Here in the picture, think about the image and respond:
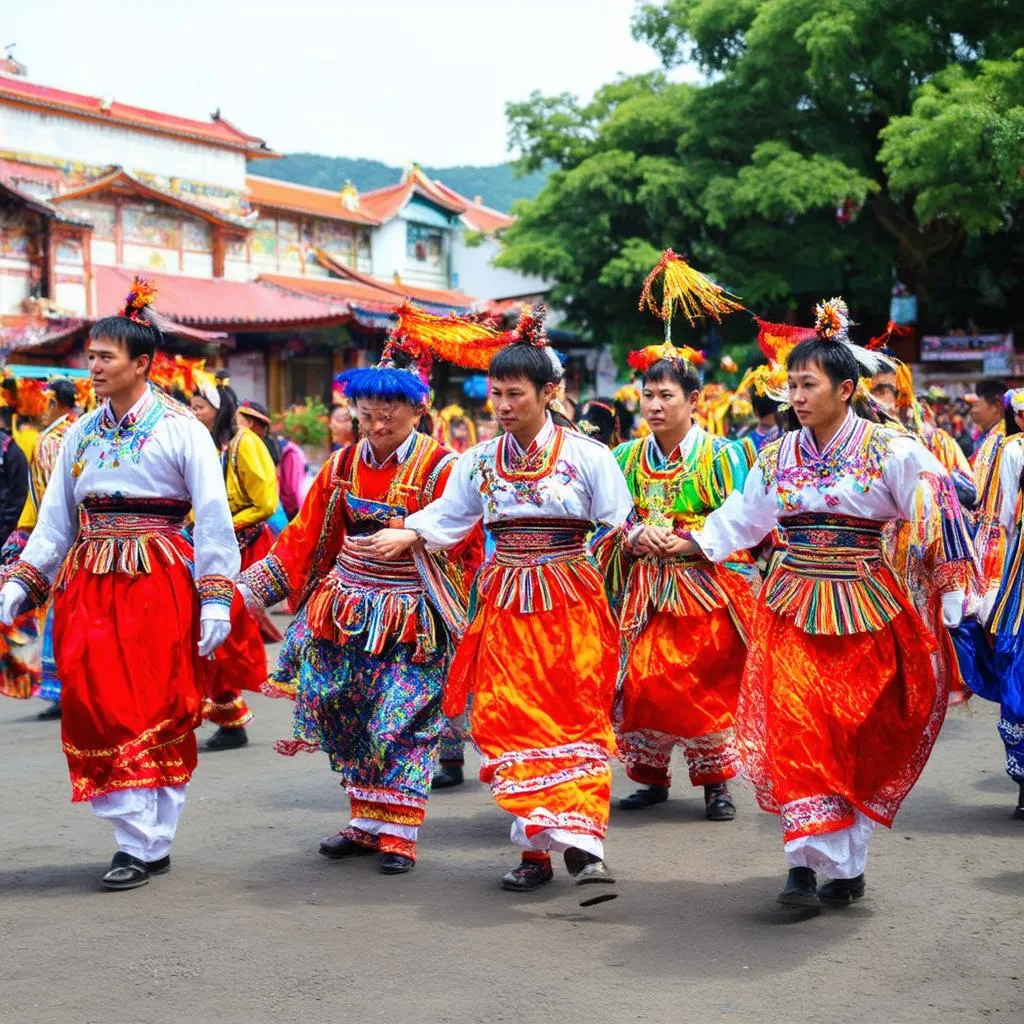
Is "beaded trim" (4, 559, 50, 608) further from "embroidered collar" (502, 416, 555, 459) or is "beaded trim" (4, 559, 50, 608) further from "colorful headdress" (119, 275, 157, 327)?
"embroidered collar" (502, 416, 555, 459)

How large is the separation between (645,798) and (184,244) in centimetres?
2280

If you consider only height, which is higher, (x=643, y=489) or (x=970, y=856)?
(x=643, y=489)

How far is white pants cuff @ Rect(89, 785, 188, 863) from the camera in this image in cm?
480

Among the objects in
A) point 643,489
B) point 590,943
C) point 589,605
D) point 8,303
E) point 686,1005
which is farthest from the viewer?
point 8,303

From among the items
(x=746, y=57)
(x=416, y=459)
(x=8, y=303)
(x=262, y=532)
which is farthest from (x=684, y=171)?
(x=416, y=459)

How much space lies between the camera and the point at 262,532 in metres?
7.59

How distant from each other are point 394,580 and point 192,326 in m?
20.7

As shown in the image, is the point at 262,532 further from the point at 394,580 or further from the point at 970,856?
the point at 970,856

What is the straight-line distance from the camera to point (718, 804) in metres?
5.84

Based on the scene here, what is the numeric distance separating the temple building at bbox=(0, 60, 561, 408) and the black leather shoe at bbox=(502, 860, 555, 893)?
1770cm

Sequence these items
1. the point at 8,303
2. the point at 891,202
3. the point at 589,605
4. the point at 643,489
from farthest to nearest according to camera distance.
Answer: the point at 891,202, the point at 8,303, the point at 643,489, the point at 589,605

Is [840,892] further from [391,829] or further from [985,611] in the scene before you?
[985,611]

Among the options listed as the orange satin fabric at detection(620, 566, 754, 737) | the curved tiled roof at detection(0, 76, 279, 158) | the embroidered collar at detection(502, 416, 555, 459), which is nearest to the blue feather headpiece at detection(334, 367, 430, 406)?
the embroidered collar at detection(502, 416, 555, 459)

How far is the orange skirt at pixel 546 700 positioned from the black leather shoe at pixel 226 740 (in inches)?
105
